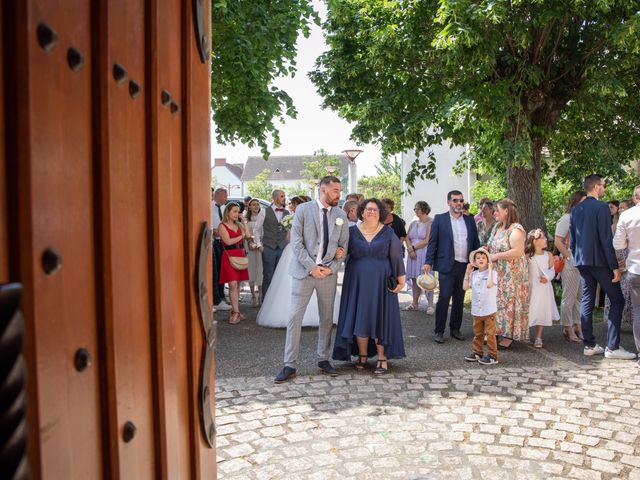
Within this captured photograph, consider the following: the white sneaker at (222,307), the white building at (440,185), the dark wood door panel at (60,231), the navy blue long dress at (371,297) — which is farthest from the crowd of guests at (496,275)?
the white building at (440,185)

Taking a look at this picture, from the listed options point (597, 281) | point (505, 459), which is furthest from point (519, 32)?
point (505, 459)

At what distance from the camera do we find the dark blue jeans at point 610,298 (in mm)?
7406

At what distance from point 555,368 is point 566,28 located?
8.73 meters

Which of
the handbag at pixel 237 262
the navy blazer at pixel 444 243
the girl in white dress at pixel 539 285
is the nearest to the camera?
the girl in white dress at pixel 539 285

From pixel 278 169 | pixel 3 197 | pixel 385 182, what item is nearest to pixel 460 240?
pixel 3 197

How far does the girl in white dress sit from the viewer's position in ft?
26.4

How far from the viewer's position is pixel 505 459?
4.21 m

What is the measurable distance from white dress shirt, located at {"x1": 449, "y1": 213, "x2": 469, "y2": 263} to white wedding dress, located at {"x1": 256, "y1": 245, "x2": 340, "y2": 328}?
2.01m

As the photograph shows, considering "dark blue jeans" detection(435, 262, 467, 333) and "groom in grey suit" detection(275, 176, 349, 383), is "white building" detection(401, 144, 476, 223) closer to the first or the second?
"dark blue jeans" detection(435, 262, 467, 333)

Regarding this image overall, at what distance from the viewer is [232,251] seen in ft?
33.9

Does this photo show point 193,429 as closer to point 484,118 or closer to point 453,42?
point 453,42

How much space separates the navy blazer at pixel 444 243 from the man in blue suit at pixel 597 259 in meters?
1.43

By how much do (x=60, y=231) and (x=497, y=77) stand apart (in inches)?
502

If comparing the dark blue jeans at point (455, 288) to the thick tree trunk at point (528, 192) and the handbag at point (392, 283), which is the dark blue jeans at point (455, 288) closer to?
the handbag at point (392, 283)
